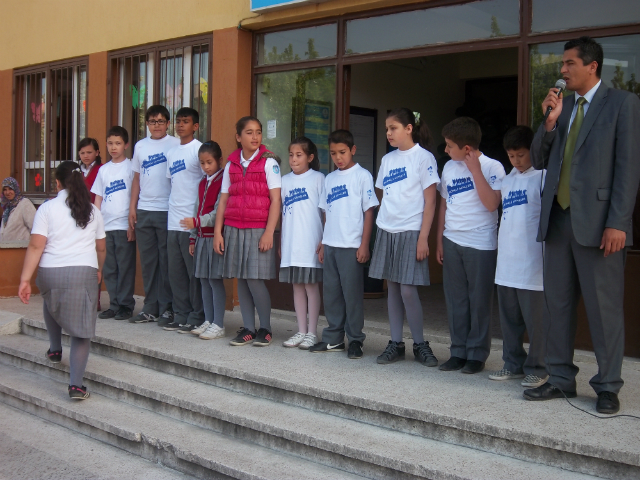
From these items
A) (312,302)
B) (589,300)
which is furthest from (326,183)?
(589,300)

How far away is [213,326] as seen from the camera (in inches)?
229

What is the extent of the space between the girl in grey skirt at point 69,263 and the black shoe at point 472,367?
251cm

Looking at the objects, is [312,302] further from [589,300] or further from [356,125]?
[356,125]

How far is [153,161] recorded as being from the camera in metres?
6.39

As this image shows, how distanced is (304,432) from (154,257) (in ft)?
10.2

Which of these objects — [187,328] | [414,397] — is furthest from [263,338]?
[414,397]

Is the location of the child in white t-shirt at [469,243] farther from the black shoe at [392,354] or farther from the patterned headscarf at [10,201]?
the patterned headscarf at [10,201]

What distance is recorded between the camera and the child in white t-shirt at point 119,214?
6652mm

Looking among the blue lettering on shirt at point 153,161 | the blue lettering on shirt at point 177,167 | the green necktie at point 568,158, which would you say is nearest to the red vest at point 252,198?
the blue lettering on shirt at point 177,167

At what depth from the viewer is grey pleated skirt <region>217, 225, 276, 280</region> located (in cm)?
536

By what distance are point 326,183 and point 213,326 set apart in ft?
5.14

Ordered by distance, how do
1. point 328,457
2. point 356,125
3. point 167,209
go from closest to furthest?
point 328,457
point 167,209
point 356,125

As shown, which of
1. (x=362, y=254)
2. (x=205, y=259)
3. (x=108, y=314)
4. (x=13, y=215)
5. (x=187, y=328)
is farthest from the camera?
(x=13, y=215)

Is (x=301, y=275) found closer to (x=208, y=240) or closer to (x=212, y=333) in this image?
(x=208, y=240)
